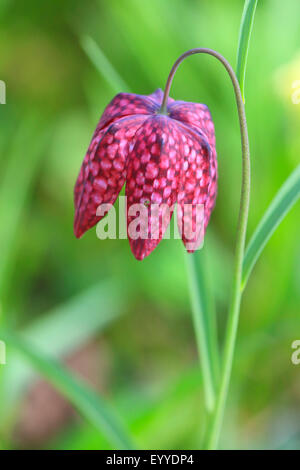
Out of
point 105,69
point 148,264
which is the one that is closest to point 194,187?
point 105,69

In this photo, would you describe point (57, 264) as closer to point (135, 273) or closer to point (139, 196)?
point (135, 273)

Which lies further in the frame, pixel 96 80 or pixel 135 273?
pixel 96 80

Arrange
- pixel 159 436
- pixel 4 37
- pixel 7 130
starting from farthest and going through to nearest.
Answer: pixel 4 37 → pixel 7 130 → pixel 159 436

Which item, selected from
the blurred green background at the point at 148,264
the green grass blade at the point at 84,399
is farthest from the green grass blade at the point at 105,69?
the blurred green background at the point at 148,264

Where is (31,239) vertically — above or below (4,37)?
below

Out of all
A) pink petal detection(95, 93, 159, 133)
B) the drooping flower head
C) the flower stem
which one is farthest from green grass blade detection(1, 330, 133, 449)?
pink petal detection(95, 93, 159, 133)

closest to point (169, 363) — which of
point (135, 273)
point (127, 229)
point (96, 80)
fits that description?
point (135, 273)
